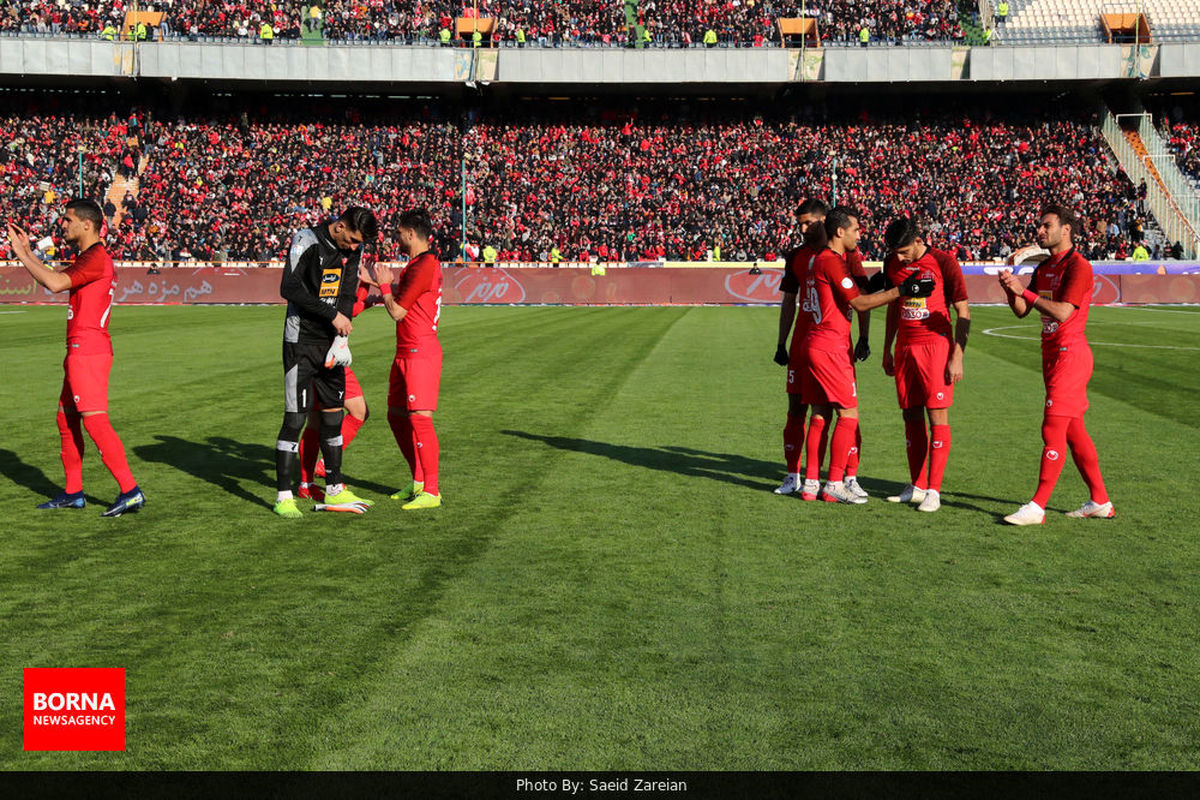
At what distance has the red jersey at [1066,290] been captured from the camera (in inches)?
286

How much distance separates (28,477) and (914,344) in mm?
6865

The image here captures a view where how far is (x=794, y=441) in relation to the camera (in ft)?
27.9

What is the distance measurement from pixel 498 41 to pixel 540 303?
71.5ft

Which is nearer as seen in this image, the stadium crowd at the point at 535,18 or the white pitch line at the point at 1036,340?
the white pitch line at the point at 1036,340

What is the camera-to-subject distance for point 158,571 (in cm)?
614

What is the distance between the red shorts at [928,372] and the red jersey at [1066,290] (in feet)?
2.21

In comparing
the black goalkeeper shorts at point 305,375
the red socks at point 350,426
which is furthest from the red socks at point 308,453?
the black goalkeeper shorts at point 305,375

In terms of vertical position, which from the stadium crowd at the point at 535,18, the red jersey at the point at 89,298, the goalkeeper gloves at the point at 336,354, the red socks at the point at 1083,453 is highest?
the stadium crowd at the point at 535,18

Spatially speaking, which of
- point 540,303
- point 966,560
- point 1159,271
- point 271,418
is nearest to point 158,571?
point 966,560

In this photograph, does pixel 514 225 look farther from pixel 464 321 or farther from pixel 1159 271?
pixel 1159 271

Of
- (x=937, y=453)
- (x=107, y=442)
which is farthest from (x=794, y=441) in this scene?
(x=107, y=442)

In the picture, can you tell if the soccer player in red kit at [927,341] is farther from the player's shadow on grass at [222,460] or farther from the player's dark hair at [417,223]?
the player's shadow on grass at [222,460]

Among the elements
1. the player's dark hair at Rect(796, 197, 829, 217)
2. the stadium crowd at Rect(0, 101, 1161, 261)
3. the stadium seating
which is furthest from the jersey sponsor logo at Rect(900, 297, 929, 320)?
the stadium seating

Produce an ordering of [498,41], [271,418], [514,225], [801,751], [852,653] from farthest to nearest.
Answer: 1. [498,41]
2. [514,225]
3. [271,418]
4. [852,653]
5. [801,751]
